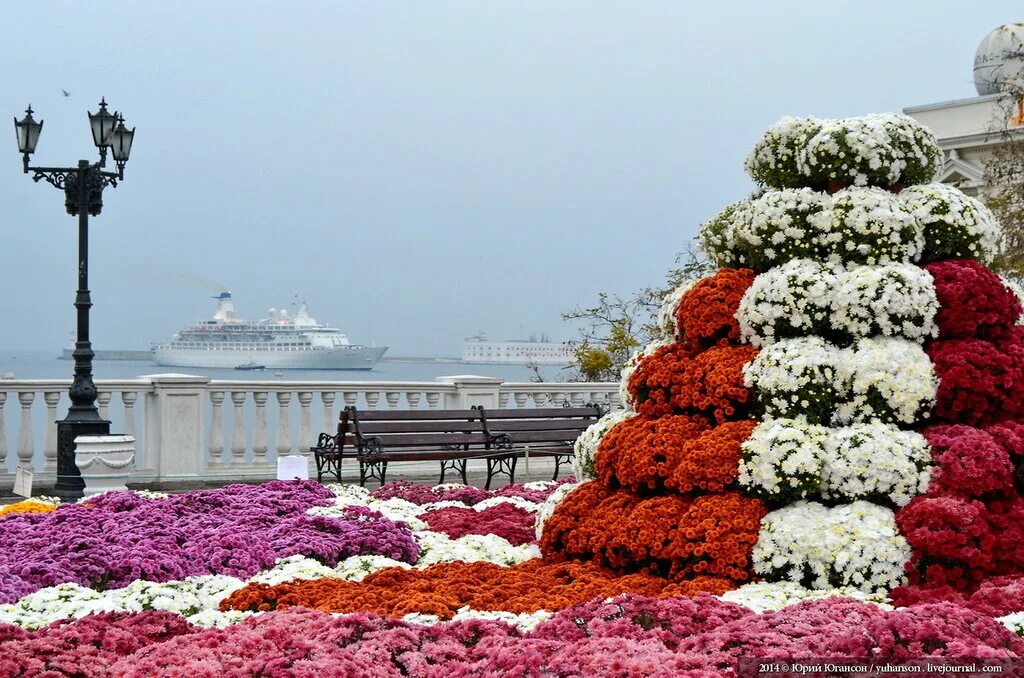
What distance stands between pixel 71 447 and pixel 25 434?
1427mm

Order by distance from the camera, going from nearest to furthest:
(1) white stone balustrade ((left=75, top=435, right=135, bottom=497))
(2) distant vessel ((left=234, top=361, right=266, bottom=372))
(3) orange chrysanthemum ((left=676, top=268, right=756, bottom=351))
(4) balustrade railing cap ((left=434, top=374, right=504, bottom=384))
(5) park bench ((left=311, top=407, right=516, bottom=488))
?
1. (3) orange chrysanthemum ((left=676, top=268, right=756, bottom=351))
2. (1) white stone balustrade ((left=75, top=435, right=135, bottom=497))
3. (5) park bench ((left=311, top=407, right=516, bottom=488))
4. (4) balustrade railing cap ((left=434, top=374, right=504, bottom=384))
5. (2) distant vessel ((left=234, top=361, right=266, bottom=372))

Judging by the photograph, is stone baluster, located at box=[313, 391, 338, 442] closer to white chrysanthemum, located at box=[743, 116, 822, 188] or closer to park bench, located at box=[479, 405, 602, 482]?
park bench, located at box=[479, 405, 602, 482]

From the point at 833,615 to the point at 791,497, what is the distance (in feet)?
6.75

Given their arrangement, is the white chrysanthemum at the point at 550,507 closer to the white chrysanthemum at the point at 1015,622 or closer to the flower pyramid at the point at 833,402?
the flower pyramid at the point at 833,402

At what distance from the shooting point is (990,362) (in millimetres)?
6723

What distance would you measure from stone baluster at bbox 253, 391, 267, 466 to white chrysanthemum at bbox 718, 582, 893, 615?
35.6ft

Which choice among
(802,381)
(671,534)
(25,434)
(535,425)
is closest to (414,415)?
(535,425)

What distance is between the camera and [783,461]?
658 centimetres

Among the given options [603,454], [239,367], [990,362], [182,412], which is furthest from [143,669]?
[239,367]

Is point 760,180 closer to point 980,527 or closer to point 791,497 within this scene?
point 791,497

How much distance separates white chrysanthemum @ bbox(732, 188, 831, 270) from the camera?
7.20 metres

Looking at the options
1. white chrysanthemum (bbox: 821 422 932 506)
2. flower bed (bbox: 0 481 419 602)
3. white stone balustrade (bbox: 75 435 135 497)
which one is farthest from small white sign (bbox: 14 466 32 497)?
white chrysanthemum (bbox: 821 422 932 506)

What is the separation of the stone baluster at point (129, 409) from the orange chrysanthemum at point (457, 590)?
966cm

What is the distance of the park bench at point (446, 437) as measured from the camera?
13.9 metres
